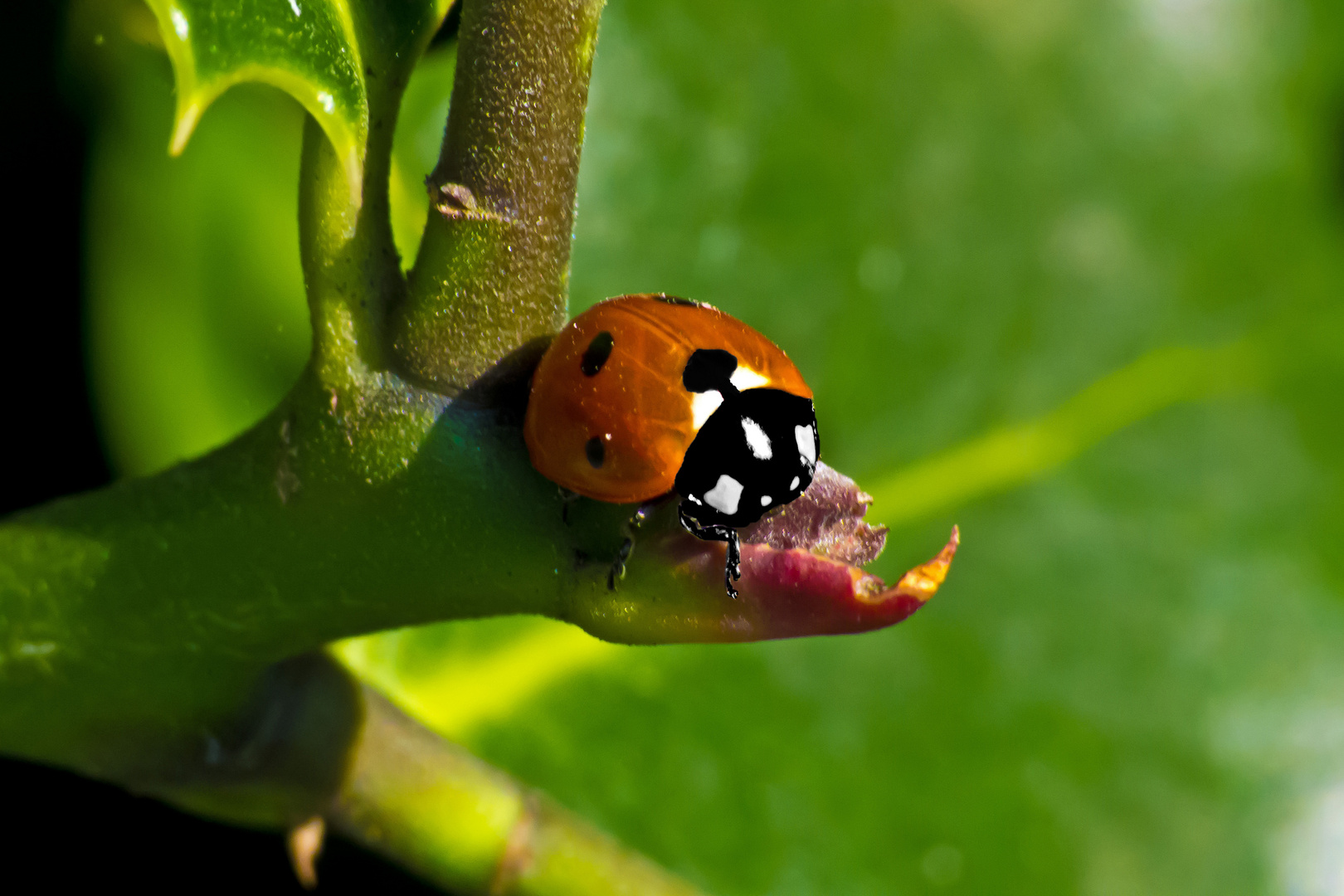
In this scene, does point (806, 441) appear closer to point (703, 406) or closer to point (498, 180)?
point (703, 406)

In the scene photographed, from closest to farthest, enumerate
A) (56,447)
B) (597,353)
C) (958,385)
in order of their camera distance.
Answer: (597,353) → (56,447) → (958,385)

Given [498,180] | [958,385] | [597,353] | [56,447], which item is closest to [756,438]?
[597,353]

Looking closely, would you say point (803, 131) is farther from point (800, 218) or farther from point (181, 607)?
point (181, 607)

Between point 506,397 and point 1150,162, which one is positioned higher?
point 1150,162

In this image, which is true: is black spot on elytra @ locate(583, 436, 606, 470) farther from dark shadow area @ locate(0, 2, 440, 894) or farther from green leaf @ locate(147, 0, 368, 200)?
dark shadow area @ locate(0, 2, 440, 894)

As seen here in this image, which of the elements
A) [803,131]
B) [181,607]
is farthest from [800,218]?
[181,607]

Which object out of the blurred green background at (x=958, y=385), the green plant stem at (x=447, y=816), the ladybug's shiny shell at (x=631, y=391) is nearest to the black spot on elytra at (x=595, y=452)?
the ladybug's shiny shell at (x=631, y=391)
